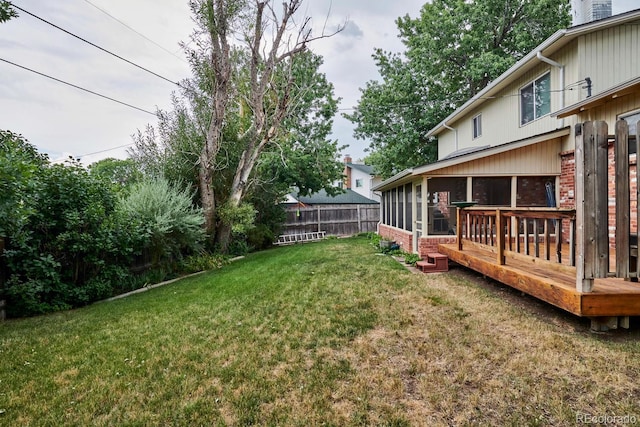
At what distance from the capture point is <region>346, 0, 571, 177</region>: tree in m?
14.7

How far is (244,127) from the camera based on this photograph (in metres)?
12.3

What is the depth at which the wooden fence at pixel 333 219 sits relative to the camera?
1616 cm

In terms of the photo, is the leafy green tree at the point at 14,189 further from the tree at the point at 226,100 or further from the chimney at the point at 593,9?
the chimney at the point at 593,9

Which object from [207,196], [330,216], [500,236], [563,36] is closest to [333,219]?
[330,216]

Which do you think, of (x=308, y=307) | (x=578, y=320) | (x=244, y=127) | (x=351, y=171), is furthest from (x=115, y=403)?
(x=351, y=171)

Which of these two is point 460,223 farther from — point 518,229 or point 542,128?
point 542,128

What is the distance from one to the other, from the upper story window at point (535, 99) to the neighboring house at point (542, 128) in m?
0.02

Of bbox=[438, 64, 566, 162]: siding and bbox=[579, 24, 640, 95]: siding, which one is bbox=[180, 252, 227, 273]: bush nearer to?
bbox=[438, 64, 566, 162]: siding

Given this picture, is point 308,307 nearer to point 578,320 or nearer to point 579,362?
point 579,362

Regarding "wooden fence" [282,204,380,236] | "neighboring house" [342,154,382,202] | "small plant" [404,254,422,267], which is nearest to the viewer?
"small plant" [404,254,422,267]

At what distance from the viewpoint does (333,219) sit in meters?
17.4

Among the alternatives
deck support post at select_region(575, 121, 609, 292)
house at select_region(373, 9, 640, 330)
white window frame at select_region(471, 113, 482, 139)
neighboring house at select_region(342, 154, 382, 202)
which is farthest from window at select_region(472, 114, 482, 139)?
neighboring house at select_region(342, 154, 382, 202)

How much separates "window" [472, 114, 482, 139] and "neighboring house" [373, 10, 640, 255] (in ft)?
6.16

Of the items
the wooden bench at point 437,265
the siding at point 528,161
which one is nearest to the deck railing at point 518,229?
the wooden bench at point 437,265
